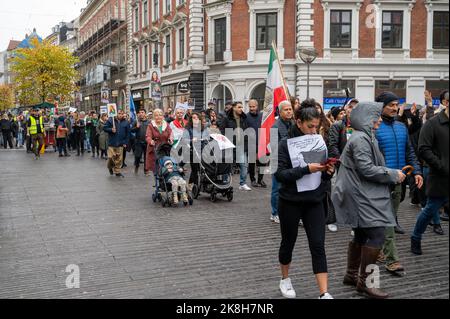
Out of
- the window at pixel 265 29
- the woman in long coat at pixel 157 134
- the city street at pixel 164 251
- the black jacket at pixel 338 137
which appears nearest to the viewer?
the city street at pixel 164 251

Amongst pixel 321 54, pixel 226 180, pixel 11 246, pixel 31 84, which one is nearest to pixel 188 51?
pixel 321 54

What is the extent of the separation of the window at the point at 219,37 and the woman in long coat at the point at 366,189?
30.2 metres

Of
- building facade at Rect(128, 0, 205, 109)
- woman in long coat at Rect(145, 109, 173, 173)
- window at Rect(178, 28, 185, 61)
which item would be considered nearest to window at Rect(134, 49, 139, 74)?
building facade at Rect(128, 0, 205, 109)

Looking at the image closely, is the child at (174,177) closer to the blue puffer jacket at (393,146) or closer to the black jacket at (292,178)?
the blue puffer jacket at (393,146)

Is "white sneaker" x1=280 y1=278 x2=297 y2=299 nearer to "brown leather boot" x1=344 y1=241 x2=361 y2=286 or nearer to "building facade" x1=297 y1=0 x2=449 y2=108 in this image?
"brown leather boot" x1=344 y1=241 x2=361 y2=286

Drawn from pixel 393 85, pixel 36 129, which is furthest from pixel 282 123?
pixel 393 85

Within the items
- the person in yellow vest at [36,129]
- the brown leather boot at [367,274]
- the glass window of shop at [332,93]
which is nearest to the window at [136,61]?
the glass window of shop at [332,93]

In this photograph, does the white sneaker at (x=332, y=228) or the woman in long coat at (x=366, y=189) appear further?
the white sneaker at (x=332, y=228)

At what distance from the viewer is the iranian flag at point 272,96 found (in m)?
9.80

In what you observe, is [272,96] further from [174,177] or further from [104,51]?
[104,51]

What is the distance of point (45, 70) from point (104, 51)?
9.18 meters

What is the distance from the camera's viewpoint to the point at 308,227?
502 cm

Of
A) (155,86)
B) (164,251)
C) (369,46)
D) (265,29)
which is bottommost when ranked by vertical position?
(164,251)
